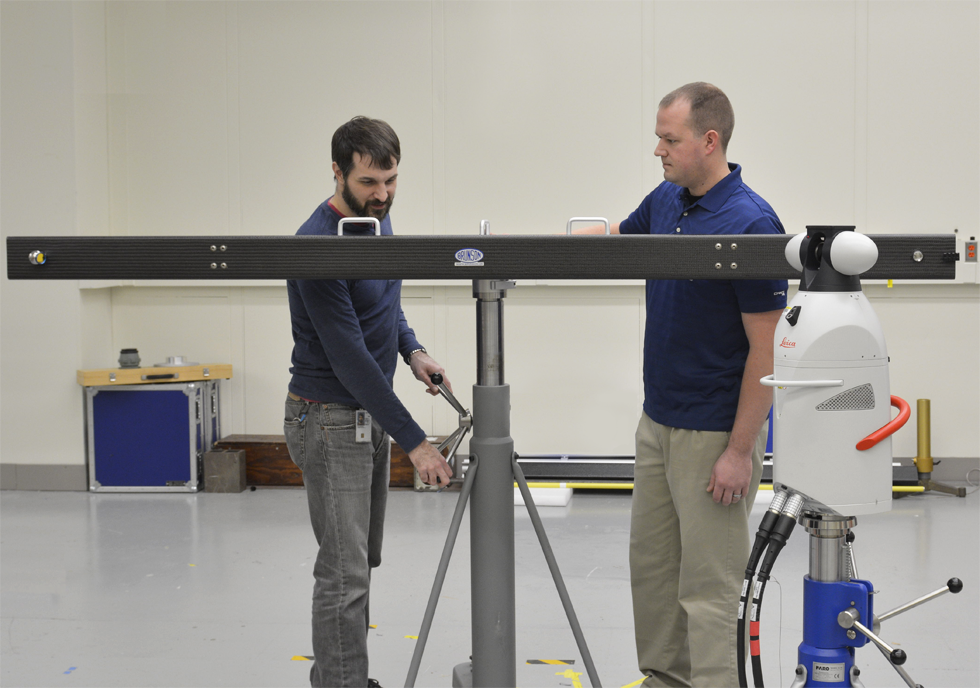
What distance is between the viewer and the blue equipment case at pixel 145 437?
15.8 ft

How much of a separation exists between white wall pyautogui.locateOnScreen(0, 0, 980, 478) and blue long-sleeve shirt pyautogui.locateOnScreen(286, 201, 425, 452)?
2.97 metres

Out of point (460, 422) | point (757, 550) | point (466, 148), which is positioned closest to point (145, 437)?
point (466, 148)

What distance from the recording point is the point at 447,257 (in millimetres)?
1401

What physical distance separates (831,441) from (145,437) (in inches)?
176

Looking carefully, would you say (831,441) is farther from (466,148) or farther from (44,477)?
(44,477)

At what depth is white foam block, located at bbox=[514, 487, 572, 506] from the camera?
446 centimetres

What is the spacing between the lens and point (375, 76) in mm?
5000

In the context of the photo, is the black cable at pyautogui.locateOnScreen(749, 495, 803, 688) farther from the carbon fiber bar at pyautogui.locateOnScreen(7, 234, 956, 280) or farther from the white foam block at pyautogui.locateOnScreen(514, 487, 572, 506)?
the white foam block at pyautogui.locateOnScreen(514, 487, 572, 506)

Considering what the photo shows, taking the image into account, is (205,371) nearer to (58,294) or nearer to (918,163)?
(58,294)

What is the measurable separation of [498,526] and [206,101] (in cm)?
414

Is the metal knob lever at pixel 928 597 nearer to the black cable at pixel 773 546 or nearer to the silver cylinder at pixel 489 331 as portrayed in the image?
the black cable at pixel 773 546

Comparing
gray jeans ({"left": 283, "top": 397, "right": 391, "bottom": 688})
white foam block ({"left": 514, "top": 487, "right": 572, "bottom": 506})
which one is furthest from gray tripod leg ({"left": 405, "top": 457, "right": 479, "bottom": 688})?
white foam block ({"left": 514, "top": 487, "right": 572, "bottom": 506})

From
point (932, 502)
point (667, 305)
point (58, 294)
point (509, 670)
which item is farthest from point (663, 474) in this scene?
point (58, 294)

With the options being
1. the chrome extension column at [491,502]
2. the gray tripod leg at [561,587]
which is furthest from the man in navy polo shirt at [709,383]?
the chrome extension column at [491,502]
